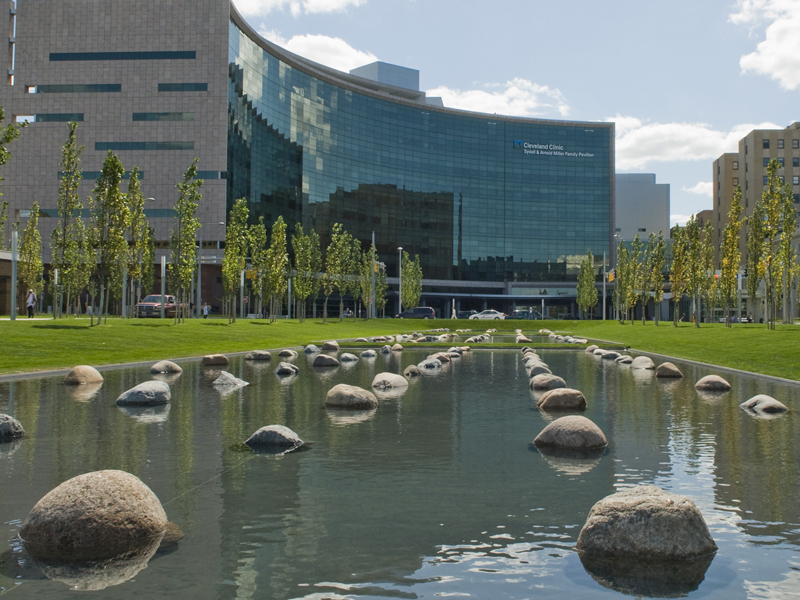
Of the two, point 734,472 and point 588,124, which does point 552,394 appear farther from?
point 588,124

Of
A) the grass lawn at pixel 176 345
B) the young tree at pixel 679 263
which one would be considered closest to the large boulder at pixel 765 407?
the grass lawn at pixel 176 345

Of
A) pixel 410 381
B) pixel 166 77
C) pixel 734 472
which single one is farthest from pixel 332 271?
pixel 734 472

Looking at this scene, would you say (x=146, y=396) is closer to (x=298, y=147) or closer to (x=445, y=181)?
(x=298, y=147)

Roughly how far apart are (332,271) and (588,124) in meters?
84.9

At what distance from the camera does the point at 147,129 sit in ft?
Answer: 290

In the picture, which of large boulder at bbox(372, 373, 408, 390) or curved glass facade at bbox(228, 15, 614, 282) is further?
curved glass facade at bbox(228, 15, 614, 282)

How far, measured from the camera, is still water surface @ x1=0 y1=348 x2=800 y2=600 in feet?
14.0

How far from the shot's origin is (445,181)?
12662cm

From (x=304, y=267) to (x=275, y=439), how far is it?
54111mm

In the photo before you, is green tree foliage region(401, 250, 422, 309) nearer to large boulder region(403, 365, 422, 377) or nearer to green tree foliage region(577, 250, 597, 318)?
green tree foliage region(577, 250, 597, 318)

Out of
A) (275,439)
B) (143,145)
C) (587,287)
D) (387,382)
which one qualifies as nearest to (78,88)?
(143,145)

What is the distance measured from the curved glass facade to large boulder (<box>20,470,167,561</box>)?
323ft

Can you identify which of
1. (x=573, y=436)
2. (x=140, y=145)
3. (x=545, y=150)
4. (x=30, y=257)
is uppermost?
(x=545, y=150)

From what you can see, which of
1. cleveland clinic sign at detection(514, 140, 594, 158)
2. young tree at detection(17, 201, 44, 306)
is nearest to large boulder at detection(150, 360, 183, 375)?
young tree at detection(17, 201, 44, 306)
